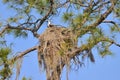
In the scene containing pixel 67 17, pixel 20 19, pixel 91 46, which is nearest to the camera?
pixel 91 46

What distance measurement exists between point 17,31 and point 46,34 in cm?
39

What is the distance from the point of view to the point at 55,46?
10.7 ft

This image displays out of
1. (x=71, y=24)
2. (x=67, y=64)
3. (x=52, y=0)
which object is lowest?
(x=67, y=64)

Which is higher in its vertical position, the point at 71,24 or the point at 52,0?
the point at 52,0

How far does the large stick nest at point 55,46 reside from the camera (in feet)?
10.5

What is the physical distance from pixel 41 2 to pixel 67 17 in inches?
11.6

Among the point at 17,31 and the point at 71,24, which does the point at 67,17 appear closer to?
the point at 71,24

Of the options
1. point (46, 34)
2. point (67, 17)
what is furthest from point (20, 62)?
point (67, 17)

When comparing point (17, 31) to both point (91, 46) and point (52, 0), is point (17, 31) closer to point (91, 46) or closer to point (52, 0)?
point (52, 0)

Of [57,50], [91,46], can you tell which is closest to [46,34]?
[57,50]

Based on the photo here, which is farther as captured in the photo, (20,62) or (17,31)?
(17,31)

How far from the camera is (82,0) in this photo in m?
3.41

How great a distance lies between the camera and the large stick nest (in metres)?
3.21

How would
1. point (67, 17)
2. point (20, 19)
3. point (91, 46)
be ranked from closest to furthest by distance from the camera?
point (91, 46) → point (67, 17) → point (20, 19)
